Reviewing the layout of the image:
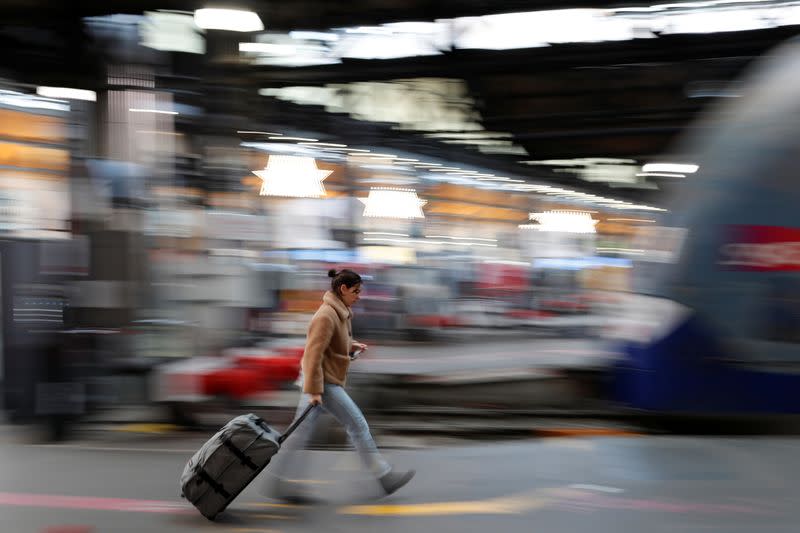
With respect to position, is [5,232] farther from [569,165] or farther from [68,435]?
[569,165]

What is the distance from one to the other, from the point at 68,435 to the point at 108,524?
2.56 meters

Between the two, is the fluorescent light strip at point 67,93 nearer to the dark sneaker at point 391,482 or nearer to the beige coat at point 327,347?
the beige coat at point 327,347

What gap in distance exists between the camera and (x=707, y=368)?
6.50 metres

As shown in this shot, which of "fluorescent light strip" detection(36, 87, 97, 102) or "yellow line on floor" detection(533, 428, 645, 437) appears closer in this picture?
"yellow line on floor" detection(533, 428, 645, 437)

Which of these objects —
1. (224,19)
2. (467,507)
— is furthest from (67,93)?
(467,507)

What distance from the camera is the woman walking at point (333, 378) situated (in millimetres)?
5207

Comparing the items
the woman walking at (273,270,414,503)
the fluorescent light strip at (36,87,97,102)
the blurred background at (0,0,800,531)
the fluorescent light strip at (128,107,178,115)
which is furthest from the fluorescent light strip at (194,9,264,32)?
the woman walking at (273,270,414,503)

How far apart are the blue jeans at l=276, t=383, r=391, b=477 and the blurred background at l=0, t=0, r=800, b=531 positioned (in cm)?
235

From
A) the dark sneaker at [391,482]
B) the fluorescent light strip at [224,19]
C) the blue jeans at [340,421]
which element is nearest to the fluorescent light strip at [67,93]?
the fluorescent light strip at [224,19]

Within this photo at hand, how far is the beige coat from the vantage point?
5203mm

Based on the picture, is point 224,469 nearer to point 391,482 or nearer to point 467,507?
point 391,482

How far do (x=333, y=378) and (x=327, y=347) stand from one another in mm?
191

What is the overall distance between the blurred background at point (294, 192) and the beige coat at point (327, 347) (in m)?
2.51

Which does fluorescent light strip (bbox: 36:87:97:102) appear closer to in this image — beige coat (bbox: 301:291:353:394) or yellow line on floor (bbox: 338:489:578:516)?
beige coat (bbox: 301:291:353:394)
